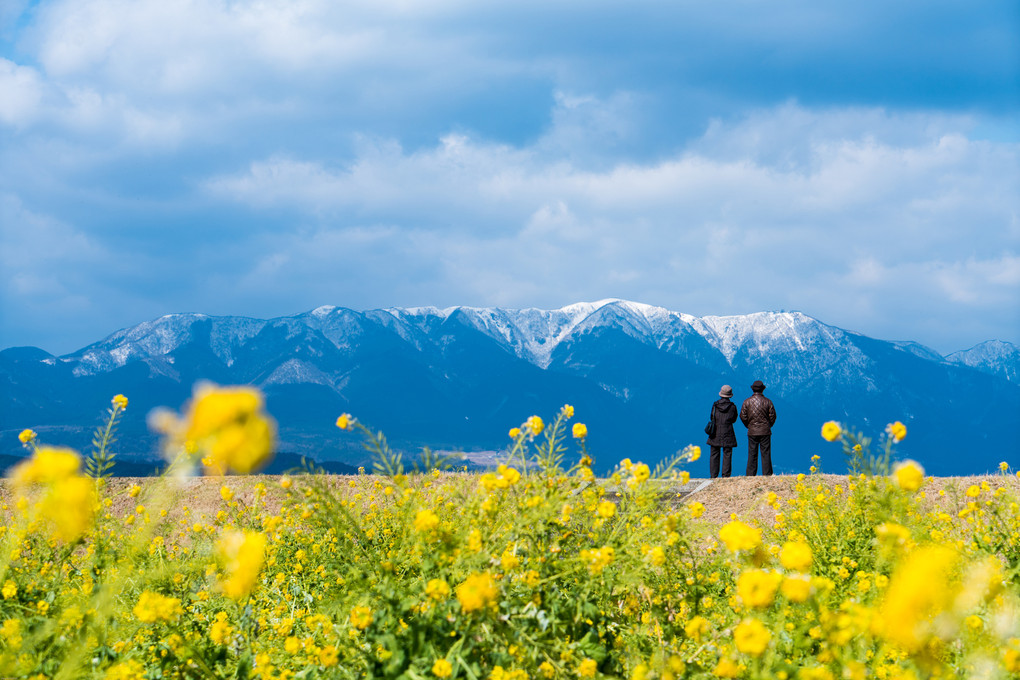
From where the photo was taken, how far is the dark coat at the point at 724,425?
11.8 meters

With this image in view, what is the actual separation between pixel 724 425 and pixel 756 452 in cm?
77

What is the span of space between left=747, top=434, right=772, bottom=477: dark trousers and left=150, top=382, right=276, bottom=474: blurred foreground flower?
1133 centimetres

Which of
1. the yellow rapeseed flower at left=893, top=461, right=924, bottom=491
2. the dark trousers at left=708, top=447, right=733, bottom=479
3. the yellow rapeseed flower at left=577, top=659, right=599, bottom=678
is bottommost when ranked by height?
the yellow rapeseed flower at left=577, top=659, right=599, bottom=678

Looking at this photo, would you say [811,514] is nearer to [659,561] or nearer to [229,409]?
[659,561]

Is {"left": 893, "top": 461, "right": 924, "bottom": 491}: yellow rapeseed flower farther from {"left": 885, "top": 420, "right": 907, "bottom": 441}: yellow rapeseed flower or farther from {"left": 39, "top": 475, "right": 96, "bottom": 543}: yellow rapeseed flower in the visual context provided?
{"left": 39, "top": 475, "right": 96, "bottom": 543}: yellow rapeseed flower

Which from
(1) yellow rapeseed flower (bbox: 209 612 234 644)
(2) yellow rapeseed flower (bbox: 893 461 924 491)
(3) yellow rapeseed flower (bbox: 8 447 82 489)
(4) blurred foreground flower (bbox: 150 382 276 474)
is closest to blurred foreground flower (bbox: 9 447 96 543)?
(3) yellow rapeseed flower (bbox: 8 447 82 489)

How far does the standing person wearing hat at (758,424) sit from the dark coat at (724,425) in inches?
10.2

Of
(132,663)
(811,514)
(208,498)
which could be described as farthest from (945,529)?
(208,498)

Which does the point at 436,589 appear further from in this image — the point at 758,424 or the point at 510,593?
the point at 758,424

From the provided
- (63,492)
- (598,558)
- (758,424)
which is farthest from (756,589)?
(758,424)

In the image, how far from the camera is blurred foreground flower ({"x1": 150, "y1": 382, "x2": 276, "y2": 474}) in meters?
1.17

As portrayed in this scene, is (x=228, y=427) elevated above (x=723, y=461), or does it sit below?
below

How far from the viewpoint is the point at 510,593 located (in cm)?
241

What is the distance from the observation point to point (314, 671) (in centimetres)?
218
